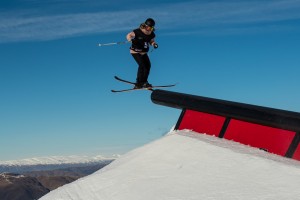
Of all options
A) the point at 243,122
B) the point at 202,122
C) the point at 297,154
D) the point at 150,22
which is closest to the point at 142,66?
the point at 150,22

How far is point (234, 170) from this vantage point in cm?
952

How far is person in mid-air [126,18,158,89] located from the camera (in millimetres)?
17531

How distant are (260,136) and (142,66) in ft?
25.8

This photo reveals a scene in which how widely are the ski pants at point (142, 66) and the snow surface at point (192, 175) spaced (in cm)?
717

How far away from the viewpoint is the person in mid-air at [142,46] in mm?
17531

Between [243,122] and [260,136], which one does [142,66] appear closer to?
[243,122]

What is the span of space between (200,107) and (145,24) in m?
5.03

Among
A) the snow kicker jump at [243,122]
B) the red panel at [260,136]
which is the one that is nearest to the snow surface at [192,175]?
the red panel at [260,136]

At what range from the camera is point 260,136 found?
12297 millimetres

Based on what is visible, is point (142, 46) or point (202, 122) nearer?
point (202, 122)

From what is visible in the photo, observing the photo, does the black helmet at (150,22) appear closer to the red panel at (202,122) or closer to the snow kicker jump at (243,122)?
the snow kicker jump at (243,122)

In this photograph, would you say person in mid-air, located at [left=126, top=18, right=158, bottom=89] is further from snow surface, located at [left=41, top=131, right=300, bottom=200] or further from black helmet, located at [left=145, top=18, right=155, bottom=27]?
snow surface, located at [left=41, top=131, right=300, bottom=200]

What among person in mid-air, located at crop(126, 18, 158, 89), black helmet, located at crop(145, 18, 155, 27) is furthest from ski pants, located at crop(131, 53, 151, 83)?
black helmet, located at crop(145, 18, 155, 27)

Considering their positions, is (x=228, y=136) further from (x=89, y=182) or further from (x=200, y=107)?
(x=89, y=182)
